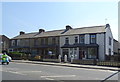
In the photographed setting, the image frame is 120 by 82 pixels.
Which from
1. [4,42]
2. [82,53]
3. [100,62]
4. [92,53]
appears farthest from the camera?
[4,42]

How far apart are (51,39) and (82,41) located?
8472mm

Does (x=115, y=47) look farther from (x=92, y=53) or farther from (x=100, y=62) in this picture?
(x=100, y=62)

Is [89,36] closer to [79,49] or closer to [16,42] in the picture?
[79,49]

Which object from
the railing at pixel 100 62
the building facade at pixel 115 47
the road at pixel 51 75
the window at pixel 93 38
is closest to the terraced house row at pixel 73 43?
the window at pixel 93 38

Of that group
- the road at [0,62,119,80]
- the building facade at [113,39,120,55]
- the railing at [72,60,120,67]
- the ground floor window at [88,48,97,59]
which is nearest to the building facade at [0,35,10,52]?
the ground floor window at [88,48,97,59]

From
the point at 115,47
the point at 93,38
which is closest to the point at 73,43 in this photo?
the point at 93,38

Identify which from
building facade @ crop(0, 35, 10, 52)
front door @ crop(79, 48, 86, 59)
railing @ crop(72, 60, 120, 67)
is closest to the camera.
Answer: railing @ crop(72, 60, 120, 67)

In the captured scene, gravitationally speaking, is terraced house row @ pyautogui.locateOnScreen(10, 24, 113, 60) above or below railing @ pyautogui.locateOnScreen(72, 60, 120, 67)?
above

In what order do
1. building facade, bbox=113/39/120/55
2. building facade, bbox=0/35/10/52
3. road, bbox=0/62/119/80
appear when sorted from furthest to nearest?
building facade, bbox=0/35/10/52 → building facade, bbox=113/39/120/55 → road, bbox=0/62/119/80

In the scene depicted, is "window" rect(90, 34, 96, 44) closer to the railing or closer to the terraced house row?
the terraced house row

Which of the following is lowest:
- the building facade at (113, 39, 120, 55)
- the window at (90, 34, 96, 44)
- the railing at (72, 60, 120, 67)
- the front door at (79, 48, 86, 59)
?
the railing at (72, 60, 120, 67)

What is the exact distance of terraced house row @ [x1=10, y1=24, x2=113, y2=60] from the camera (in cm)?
3612

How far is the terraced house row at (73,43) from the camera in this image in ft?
119

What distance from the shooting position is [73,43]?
39656 mm
